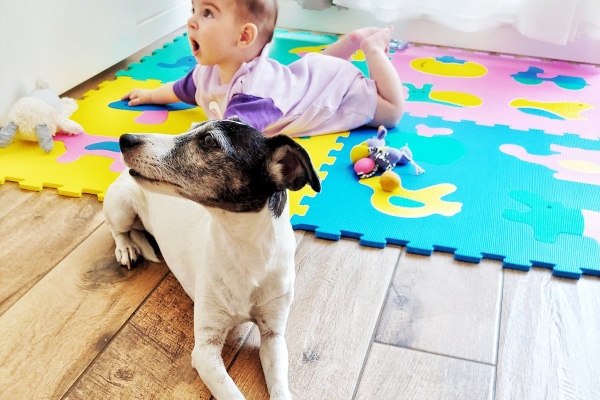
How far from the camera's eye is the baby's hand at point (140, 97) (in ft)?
8.35

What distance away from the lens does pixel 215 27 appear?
84.3 inches

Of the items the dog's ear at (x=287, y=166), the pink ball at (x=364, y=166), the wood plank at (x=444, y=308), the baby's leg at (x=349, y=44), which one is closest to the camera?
the dog's ear at (x=287, y=166)

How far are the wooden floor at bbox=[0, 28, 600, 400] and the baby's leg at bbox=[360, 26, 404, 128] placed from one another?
781mm

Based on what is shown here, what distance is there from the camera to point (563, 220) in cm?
181

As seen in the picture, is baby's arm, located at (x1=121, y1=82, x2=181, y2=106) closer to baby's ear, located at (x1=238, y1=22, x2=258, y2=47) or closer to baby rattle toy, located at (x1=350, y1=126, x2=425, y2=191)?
baby's ear, located at (x1=238, y1=22, x2=258, y2=47)

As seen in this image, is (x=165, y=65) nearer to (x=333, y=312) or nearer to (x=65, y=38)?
(x=65, y=38)

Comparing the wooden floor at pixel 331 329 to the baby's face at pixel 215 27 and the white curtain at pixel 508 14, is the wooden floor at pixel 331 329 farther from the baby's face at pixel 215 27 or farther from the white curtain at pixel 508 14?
the white curtain at pixel 508 14

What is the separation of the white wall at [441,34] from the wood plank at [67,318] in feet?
6.73

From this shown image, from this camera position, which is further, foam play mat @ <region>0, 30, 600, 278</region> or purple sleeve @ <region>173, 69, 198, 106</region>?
purple sleeve @ <region>173, 69, 198, 106</region>

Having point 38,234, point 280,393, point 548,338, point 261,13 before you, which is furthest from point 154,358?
point 261,13

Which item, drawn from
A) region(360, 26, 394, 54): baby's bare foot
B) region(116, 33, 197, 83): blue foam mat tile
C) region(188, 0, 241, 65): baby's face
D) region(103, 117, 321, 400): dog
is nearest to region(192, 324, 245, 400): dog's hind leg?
region(103, 117, 321, 400): dog

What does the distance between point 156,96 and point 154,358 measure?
4.67ft

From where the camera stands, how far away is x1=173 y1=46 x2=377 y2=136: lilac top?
2.17m

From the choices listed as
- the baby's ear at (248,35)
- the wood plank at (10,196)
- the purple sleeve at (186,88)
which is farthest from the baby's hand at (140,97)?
the wood plank at (10,196)
